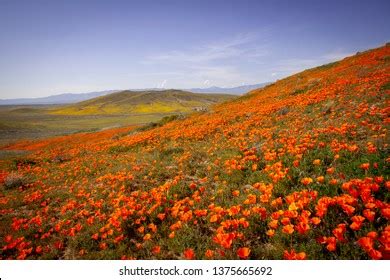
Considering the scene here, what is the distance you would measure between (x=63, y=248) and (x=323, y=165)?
5.56m

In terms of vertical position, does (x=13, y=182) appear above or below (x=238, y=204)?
below

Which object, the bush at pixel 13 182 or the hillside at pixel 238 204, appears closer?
the hillside at pixel 238 204

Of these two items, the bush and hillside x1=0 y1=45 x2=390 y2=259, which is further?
the bush

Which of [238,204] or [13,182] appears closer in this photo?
[238,204]

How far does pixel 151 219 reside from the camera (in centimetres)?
536

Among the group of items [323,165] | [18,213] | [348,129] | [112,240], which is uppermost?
[348,129]

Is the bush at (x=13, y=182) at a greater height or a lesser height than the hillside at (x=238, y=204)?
lesser

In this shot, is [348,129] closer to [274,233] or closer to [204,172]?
[204,172]

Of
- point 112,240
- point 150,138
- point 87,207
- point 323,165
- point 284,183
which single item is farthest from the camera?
point 150,138

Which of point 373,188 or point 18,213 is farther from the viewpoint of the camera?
point 18,213

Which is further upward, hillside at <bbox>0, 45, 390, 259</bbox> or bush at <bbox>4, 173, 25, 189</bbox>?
hillside at <bbox>0, 45, 390, 259</bbox>

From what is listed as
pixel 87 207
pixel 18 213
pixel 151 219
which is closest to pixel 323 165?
pixel 151 219
